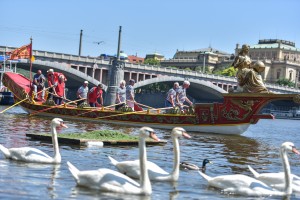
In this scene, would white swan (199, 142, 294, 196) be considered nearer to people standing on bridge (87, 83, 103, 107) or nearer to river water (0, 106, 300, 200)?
river water (0, 106, 300, 200)

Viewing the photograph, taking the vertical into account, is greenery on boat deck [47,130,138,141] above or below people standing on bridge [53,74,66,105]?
below

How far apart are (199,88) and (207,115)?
205 feet

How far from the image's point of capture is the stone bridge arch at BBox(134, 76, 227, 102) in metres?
81.0

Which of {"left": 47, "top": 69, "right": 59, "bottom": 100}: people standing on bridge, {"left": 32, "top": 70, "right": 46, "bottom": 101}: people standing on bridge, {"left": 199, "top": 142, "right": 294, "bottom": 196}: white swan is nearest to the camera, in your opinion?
{"left": 199, "top": 142, "right": 294, "bottom": 196}: white swan

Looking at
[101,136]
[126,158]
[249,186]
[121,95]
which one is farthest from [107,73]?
[249,186]

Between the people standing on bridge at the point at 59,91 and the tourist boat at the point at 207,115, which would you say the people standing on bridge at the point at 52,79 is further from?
the tourist boat at the point at 207,115

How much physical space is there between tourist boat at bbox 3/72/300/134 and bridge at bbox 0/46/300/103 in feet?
106

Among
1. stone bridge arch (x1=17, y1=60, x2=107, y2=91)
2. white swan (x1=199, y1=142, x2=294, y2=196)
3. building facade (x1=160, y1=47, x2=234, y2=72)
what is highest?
building facade (x1=160, y1=47, x2=234, y2=72)

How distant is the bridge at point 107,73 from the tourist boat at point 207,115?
32381mm

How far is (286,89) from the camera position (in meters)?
112

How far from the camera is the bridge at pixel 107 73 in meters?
67.2

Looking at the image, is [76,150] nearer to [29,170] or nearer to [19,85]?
[29,170]

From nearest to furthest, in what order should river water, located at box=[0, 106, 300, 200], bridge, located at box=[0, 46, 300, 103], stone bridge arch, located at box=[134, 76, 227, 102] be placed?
river water, located at box=[0, 106, 300, 200], bridge, located at box=[0, 46, 300, 103], stone bridge arch, located at box=[134, 76, 227, 102]

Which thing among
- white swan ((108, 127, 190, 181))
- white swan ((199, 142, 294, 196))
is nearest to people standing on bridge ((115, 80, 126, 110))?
white swan ((108, 127, 190, 181))
